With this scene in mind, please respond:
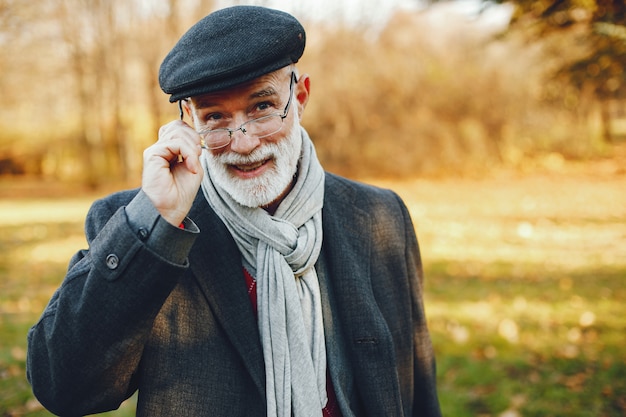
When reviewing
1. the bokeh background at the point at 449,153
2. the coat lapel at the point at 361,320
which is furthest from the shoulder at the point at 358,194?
the bokeh background at the point at 449,153

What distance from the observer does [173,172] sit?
1623mm

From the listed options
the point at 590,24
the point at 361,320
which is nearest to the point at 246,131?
the point at 361,320

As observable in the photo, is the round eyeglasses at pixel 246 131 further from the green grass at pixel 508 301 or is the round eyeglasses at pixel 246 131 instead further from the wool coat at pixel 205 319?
the green grass at pixel 508 301

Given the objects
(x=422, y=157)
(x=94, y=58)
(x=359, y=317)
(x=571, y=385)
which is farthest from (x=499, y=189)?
(x=94, y=58)

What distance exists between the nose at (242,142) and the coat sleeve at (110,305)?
0.42 m

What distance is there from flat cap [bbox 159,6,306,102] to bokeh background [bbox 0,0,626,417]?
2.15m

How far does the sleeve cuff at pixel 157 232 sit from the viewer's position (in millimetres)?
1491

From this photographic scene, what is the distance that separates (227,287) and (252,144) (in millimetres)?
507

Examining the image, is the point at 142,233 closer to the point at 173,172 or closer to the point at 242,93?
the point at 173,172

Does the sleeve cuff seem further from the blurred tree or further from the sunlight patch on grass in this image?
the sunlight patch on grass

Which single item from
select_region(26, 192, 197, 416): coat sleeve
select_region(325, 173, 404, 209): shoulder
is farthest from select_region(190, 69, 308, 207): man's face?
select_region(26, 192, 197, 416): coat sleeve

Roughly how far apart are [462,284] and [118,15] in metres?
17.0

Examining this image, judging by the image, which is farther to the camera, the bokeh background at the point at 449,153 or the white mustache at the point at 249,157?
the bokeh background at the point at 449,153

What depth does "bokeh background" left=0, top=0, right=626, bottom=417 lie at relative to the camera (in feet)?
14.1
